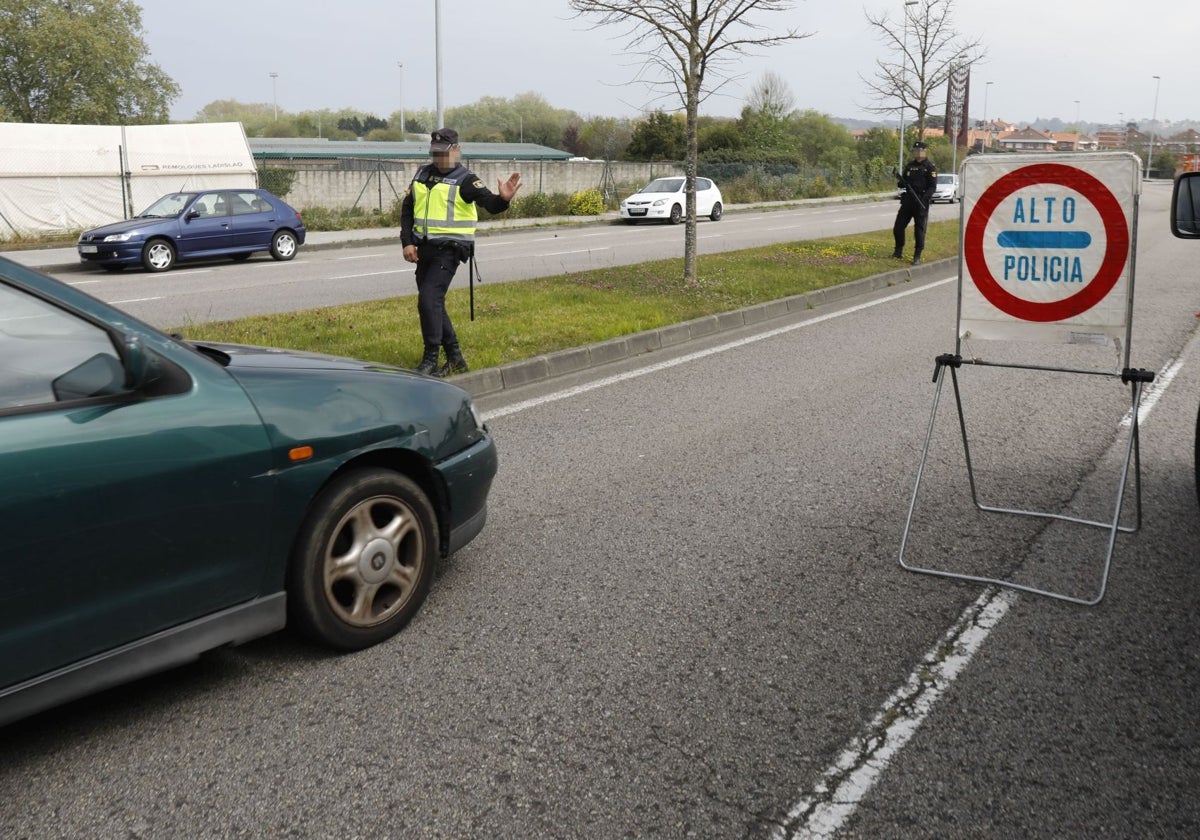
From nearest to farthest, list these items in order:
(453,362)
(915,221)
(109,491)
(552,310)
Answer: (109,491) → (453,362) → (552,310) → (915,221)

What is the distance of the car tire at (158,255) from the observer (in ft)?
62.7

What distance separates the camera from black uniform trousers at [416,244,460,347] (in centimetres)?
826

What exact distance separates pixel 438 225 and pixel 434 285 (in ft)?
1.50

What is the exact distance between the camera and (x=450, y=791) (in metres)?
3.06

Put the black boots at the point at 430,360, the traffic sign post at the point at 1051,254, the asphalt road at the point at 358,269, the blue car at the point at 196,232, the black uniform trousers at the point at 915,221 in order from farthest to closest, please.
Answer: the blue car at the point at 196,232
the black uniform trousers at the point at 915,221
the asphalt road at the point at 358,269
the black boots at the point at 430,360
the traffic sign post at the point at 1051,254

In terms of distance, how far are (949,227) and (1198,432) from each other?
2468 centimetres

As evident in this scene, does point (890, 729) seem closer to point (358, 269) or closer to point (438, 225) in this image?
point (438, 225)

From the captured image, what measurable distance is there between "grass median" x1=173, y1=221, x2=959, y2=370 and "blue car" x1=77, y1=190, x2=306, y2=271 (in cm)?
634

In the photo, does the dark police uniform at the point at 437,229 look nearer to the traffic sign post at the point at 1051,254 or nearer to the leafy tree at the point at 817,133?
the traffic sign post at the point at 1051,254

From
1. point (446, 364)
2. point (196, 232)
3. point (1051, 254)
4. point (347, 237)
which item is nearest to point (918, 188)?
point (446, 364)

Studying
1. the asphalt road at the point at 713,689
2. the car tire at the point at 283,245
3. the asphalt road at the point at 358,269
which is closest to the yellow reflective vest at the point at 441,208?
the asphalt road at the point at 713,689

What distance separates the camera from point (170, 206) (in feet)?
66.7

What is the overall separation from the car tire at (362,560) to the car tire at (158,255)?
1690 cm

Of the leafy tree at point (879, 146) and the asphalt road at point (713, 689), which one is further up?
the leafy tree at point (879, 146)
